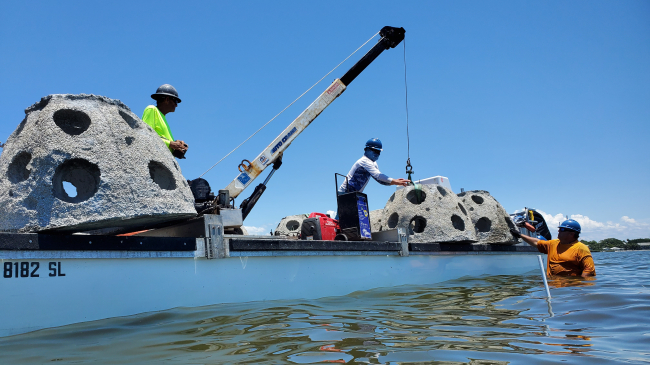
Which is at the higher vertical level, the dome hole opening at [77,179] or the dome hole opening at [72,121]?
the dome hole opening at [72,121]

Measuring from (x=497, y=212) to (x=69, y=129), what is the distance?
8657 millimetres

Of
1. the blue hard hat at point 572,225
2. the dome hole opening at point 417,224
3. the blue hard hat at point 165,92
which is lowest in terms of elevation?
the blue hard hat at point 572,225

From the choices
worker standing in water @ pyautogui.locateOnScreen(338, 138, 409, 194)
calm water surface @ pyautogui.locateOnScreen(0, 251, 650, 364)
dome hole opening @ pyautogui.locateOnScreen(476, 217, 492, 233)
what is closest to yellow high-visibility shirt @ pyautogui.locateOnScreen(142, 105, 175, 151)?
calm water surface @ pyautogui.locateOnScreen(0, 251, 650, 364)

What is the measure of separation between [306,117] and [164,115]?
3.88m

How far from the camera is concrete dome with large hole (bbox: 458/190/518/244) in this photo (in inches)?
385

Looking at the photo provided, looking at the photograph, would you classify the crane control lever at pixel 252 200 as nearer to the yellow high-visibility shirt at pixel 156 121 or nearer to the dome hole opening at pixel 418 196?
the dome hole opening at pixel 418 196

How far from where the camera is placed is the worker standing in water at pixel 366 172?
7.29 meters

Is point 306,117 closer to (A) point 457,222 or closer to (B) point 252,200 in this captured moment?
(B) point 252,200

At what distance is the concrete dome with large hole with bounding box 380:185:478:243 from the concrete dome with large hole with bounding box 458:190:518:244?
1168mm

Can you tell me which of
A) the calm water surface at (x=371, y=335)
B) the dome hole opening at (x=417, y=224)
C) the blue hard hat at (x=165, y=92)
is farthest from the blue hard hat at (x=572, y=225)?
the blue hard hat at (x=165, y=92)

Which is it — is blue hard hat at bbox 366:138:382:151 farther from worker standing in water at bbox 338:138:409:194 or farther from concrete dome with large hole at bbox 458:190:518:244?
concrete dome with large hole at bbox 458:190:518:244

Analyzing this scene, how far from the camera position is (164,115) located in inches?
230

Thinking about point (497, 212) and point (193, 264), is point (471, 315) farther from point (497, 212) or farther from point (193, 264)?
point (497, 212)

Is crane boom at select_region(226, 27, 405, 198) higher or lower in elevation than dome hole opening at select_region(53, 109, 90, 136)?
higher
